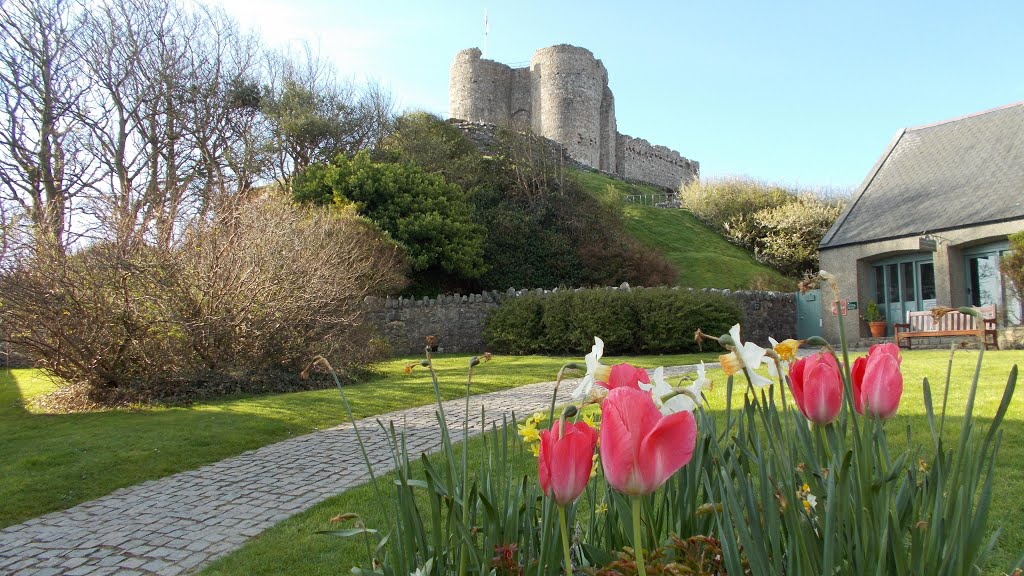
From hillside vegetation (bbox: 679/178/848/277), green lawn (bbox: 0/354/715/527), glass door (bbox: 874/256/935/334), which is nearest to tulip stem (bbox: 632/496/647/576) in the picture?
green lawn (bbox: 0/354/715/527)

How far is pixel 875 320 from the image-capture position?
Result: 1678 centimetres

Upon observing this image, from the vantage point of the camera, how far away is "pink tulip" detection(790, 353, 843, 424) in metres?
1.46

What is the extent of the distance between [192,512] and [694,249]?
2511cm

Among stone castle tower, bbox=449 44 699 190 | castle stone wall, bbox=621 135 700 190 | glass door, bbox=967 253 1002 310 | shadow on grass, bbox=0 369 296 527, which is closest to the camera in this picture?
shadow on grass, bbox=0 369 296 527

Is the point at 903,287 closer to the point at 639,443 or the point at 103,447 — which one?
the point at 103,447

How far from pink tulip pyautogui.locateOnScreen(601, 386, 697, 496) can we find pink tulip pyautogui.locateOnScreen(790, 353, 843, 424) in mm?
597

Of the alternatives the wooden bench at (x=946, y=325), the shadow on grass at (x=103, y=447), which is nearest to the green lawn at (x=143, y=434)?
the shadow on grass at (x=103, y=447)

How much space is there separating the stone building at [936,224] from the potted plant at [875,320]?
22cm

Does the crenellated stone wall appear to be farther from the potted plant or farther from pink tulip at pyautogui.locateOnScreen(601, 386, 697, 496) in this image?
pink tulip at pyautogui.locateOnScreen(601, 386, 697, 496)

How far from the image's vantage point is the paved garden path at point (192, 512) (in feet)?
11.6

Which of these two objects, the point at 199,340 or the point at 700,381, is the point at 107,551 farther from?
the point at 199,340

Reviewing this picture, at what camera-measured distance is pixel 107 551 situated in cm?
367

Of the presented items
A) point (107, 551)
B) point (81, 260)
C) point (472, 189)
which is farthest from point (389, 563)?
point (472, 189)

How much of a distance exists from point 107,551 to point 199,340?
5956 millimetres
